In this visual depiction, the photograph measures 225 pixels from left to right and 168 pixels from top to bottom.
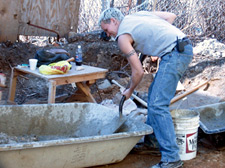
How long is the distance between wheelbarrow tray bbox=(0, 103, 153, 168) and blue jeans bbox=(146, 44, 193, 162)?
0.17 m

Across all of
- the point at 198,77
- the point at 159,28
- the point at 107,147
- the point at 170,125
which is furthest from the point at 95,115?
the point at 198,77

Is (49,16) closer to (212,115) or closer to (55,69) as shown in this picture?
(55,69)

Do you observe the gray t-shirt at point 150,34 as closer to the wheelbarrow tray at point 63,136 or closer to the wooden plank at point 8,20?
the wheelbarrow tray at point 63,136

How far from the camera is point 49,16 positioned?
6.73 meters

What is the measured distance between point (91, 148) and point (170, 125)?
804 mm

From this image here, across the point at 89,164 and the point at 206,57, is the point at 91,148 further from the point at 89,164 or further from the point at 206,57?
→ the point at 206,57

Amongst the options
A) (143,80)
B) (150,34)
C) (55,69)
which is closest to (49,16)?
(143,80)

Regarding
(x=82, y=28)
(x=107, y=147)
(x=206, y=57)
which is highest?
(x=82, y=28)

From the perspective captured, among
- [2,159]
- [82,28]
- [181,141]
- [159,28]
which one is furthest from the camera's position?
[82,28]

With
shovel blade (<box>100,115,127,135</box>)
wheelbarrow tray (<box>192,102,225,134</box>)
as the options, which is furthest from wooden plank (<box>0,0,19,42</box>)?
wheelbarrow tray (<box>192,102,225,134</box>)

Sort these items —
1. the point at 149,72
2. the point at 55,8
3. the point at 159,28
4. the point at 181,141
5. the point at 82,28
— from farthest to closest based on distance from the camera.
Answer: the point at 82,28 < the point at 55,8 < the point at 149,72 < the point at 181,141 < the point at 159,28

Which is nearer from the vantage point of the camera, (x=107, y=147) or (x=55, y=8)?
(x=107, y=147)

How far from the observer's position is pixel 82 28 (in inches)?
313

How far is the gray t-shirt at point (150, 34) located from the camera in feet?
9.78
